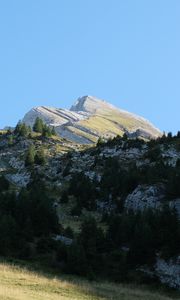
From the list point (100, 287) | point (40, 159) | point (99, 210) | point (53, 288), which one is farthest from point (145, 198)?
point (40, 159)

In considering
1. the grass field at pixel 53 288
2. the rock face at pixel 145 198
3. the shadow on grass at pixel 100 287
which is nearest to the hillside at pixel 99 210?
the rock face at pixel 145 198

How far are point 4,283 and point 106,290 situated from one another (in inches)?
297

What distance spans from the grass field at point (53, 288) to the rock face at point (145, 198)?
92.2 ft

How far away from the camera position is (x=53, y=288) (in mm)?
32062

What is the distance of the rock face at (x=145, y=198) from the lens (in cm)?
6638

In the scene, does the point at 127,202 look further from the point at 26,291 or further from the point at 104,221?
the point at 26,291

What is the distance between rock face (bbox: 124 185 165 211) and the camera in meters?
66.4

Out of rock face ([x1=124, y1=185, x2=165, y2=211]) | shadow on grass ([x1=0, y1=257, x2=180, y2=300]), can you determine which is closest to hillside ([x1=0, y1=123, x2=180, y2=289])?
rock face ([x1=124, y1=185, x2=165, y2=211])

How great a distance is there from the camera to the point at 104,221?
6353cm

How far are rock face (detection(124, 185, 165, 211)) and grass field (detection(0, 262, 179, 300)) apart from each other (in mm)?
28117

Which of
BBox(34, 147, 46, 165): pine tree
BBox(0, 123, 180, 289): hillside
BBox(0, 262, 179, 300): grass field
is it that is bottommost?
BBox(0, 262, 179, 300): grass field

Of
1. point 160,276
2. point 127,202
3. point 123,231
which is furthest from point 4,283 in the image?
point 127,202

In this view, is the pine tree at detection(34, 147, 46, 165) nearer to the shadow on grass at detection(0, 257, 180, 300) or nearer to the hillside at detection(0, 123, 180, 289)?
the hillside at detection(0, 123, 180, 289)

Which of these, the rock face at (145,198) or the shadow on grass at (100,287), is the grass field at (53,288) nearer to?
the shadow on grass at (100,287)
